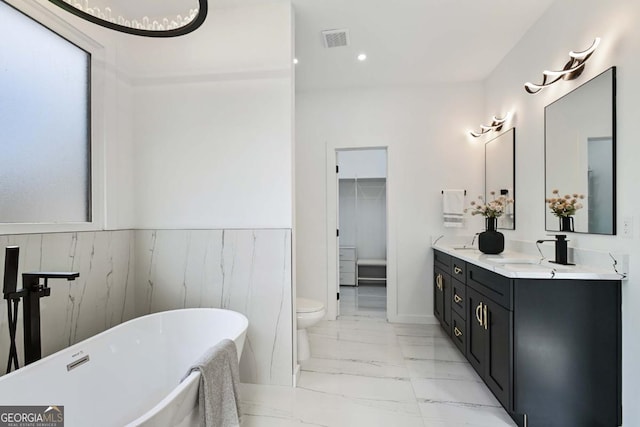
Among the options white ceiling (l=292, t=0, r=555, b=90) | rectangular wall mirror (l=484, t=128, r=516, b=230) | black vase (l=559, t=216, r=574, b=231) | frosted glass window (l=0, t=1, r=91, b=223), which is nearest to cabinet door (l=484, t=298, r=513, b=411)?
black vase (l=559, t=216, r=574, b=231)

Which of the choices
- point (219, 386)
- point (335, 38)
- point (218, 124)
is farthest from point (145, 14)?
point (219, 386)

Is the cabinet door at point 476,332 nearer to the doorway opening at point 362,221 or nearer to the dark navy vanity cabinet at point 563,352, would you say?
the dark navy vanity cabinet at point 563,352

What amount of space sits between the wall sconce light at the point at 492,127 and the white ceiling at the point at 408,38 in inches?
23.1

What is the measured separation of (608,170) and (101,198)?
3.32 metres

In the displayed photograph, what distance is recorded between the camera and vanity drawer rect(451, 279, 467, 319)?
2543 millimetres

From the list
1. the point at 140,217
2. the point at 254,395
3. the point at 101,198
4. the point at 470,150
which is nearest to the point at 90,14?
the point at 101,198

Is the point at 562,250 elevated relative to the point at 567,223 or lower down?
lower down

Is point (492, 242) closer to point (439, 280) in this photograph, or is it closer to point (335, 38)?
point (439, 280)

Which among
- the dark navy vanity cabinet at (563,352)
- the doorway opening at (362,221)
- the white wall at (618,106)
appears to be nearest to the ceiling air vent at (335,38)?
the white wall at (618,106)

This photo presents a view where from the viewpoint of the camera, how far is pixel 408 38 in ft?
9.05

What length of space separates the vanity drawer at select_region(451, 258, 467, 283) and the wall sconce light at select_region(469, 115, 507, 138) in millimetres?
1489

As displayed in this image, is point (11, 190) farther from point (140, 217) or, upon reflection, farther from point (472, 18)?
point (472, 18)

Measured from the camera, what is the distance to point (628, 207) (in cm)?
168

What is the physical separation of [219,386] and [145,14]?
271 centimetres
